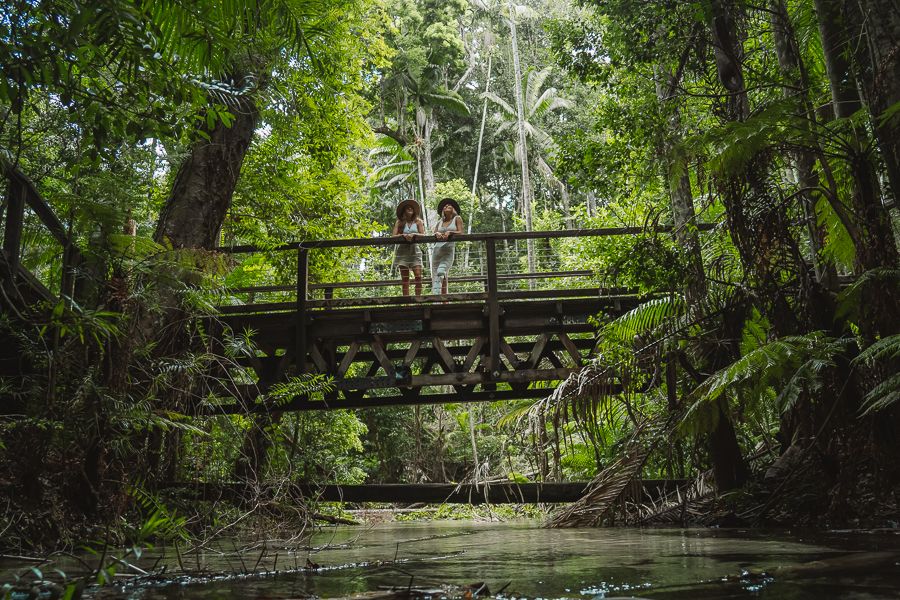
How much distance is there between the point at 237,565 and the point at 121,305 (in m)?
3.25

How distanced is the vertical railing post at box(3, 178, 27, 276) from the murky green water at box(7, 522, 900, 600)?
388cm

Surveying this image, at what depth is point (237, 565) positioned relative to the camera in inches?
148

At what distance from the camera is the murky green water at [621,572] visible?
2152mm

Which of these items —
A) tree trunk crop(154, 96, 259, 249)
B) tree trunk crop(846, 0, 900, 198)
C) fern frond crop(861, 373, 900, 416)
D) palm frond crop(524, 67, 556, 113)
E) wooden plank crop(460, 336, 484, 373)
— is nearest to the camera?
fern frond crop(861, 373, 900, 416)

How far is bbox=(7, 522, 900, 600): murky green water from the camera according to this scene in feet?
7.06

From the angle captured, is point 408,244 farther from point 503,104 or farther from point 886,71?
point 503,104

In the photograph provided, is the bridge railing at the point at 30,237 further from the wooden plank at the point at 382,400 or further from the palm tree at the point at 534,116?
the palm tree at the point at 534,116

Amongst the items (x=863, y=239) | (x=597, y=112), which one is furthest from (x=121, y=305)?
(x=597, y=112)

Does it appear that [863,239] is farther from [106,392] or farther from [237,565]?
[106,392]

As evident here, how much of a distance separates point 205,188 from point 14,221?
8.64 feet

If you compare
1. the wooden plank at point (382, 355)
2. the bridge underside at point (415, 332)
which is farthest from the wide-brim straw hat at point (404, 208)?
the wooden plank at point (382, 355)

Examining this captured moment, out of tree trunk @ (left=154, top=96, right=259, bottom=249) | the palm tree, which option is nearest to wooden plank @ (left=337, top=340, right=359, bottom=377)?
tree trunk @ (left=154, top=96, right=259, bottom=249)

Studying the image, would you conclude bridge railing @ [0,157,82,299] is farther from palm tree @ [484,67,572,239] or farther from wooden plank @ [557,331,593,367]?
palm tree @ [484,67,572,239]

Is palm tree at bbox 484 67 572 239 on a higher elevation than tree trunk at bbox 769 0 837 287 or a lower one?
higher
